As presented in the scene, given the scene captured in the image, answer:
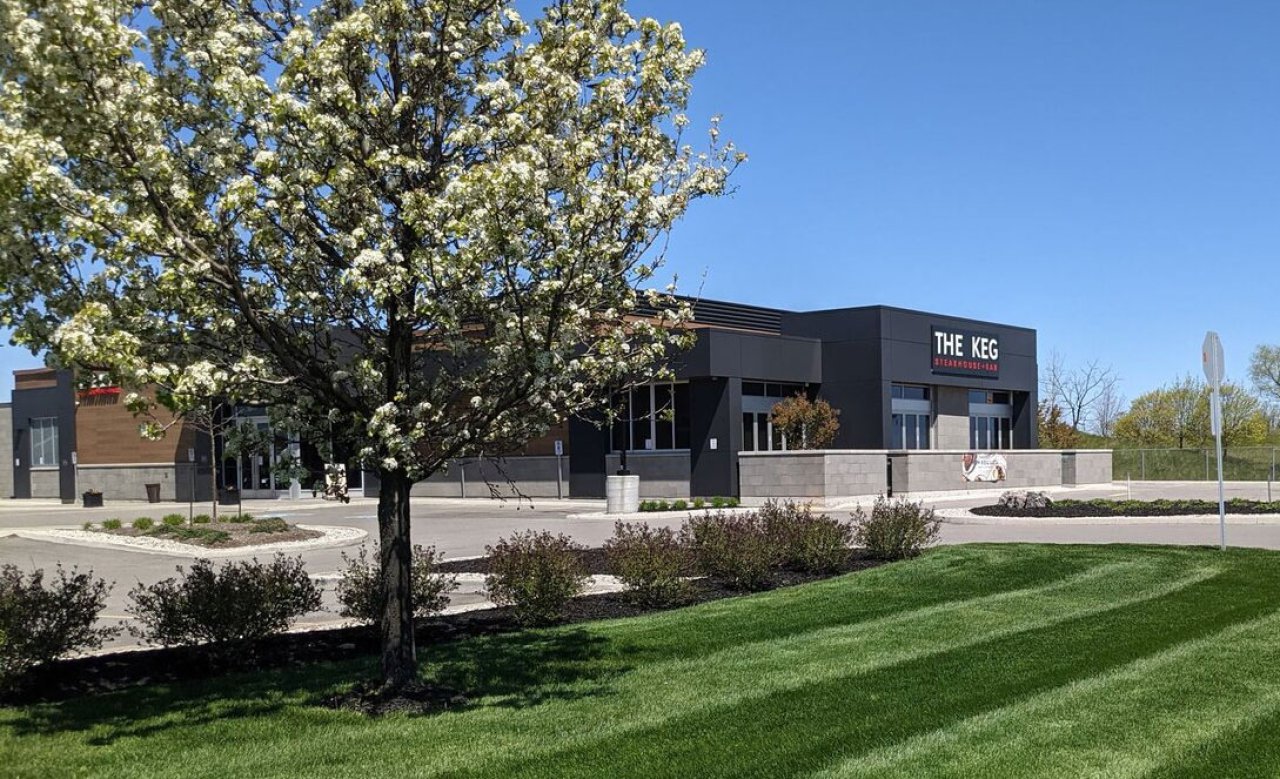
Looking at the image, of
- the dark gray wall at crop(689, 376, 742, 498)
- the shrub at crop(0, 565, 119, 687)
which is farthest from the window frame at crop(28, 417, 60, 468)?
the shrub at crop(0, 565, 119, 687)

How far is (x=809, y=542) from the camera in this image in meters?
14.8

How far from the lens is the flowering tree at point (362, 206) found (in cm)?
645

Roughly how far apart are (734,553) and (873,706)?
6.13 metres

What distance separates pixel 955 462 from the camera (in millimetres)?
38969

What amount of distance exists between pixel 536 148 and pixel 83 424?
48676 millimetres

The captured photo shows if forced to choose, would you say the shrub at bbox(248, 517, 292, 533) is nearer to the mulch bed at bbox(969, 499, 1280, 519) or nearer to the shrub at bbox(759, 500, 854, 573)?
the shrub at bbox(759, 500, 854, 573)

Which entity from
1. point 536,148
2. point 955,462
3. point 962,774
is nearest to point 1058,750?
point 962,774

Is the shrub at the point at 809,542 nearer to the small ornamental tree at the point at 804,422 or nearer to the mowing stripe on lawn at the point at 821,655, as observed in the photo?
the mowing stripe on lawn at the point at 821,655

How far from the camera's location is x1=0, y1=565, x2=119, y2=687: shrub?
8.05 metres

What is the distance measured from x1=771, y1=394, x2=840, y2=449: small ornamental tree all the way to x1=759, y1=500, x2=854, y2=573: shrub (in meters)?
22.7

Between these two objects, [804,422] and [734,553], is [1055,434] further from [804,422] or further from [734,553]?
[734,553]

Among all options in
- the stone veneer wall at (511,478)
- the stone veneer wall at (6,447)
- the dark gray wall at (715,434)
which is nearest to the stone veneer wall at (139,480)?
the stone veneer wall at (511,478)

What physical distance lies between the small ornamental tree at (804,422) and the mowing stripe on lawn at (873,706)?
26946 millimetres

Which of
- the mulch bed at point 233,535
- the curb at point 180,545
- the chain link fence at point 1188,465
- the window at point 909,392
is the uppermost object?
the window at point 909,392
